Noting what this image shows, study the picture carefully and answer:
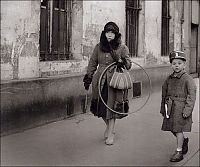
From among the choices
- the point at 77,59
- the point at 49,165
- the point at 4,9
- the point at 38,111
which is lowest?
the point at 49,165

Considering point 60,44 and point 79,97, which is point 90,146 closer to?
point 79,97

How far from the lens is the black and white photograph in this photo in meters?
4.95

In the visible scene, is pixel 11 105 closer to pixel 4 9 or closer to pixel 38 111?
pixel 38 111

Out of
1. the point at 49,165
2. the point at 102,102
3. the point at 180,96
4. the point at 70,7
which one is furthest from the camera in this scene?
the point at 70,7

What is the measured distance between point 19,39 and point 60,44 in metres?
1.64

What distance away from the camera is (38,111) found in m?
6.50

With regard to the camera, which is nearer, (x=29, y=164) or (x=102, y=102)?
(x=29, y=164)

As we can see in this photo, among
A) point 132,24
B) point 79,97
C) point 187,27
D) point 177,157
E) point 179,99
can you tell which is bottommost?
point 177,157

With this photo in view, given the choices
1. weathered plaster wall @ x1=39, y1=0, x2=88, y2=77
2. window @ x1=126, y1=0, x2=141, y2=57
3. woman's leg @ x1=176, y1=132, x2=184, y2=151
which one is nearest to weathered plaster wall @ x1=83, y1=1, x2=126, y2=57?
weathered plaster wall @ x1=39, y1=0, x2=88, y2=77

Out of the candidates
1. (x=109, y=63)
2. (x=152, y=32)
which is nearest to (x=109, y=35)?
(x=109, y=63)

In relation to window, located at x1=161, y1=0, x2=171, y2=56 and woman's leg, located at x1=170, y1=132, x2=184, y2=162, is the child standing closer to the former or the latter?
woman's leg, located at x1=170, y1=132, x2=184, y2=162

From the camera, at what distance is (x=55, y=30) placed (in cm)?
771

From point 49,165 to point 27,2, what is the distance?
10.3 feet

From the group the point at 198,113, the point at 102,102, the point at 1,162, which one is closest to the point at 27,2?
the point at 102,102
